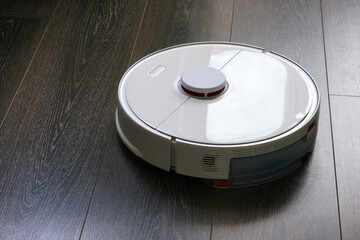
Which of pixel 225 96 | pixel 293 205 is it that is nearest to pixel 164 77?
pixel 225 96

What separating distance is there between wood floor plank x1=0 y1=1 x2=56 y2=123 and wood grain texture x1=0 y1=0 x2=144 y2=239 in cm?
3

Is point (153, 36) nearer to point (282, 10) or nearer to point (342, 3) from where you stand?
point (282, 10)

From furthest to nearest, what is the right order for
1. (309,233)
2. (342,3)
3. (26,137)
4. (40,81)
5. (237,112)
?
(342,3) < (40,81) < (26,137) < (237,112) < (309,233)

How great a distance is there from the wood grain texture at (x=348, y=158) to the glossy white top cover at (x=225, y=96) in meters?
0.15

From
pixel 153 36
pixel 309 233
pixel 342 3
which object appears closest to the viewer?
pixel 309 233

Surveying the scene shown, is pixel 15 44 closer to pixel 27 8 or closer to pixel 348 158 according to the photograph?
pixel 27 8

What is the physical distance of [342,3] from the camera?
189cm

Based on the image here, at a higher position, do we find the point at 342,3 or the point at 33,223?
the point at 33,223

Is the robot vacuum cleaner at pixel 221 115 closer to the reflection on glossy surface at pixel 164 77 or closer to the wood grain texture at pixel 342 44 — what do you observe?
the reflection on glossy surface at pixel 164 77

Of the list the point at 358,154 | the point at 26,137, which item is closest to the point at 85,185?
the point at 26,137

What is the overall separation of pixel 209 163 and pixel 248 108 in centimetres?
16

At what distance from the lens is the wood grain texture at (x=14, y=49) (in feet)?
5.11

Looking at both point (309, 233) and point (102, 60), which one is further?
point (102, 60)

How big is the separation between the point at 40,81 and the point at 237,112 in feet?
2.06
